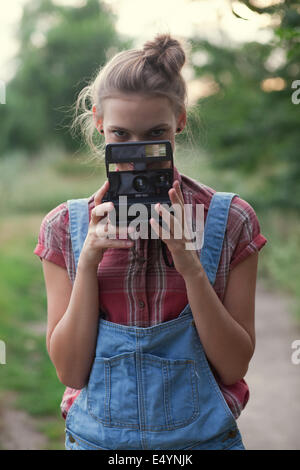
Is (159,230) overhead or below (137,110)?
below

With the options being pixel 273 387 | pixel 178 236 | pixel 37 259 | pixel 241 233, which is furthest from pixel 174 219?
pixel 37 259

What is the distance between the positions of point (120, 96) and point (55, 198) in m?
14.2

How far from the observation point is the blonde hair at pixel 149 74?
1.62 meters

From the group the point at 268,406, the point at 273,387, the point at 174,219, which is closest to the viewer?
the point at 174,219

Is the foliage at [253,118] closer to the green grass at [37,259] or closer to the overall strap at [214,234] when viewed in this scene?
the green grass at [37,259]

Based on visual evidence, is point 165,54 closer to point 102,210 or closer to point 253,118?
point 102,210

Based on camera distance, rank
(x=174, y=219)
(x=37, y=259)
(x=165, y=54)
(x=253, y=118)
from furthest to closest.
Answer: (x=37, y=259), (x=253, y=118), (x=165, y=54), (x=174, y=219)

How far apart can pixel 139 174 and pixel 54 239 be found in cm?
33

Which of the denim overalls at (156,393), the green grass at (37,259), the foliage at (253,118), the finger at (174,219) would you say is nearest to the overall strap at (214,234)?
the denim overalls at (156,393)

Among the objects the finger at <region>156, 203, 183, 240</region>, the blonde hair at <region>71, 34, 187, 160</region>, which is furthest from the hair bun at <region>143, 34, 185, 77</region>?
the finger at <region>156, 203, 183, 240</region>

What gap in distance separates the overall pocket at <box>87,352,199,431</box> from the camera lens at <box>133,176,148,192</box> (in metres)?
0.47

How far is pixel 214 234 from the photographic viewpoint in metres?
1.63

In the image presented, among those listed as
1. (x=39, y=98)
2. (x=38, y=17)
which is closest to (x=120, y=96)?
(x=39, y=98)

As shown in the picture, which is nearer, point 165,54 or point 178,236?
point 178,236
